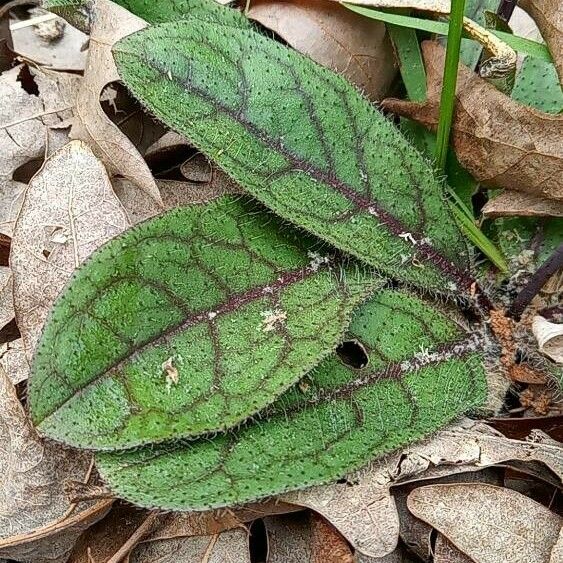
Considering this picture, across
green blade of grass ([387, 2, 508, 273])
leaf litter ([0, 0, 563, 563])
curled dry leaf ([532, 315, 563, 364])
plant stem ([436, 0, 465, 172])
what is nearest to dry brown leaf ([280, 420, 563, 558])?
leaf litter ([0, 0, 563, 563])

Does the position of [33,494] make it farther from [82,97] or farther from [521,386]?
[521,386]

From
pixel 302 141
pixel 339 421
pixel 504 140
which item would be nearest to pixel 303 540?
pixel 339 421

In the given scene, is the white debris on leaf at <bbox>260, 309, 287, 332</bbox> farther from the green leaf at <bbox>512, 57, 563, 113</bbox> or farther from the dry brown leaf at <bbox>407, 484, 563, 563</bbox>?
the green leaf at <bbox>512, 57, 563, 113</bbox>

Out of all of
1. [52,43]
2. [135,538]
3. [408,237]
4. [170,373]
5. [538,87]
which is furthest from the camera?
[52,43]

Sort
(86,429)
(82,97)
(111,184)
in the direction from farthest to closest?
(82,97), (111,184), (86,429)

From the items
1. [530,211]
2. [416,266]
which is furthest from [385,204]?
[530,211]

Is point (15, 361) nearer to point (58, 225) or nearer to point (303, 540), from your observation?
point (58, 225)
